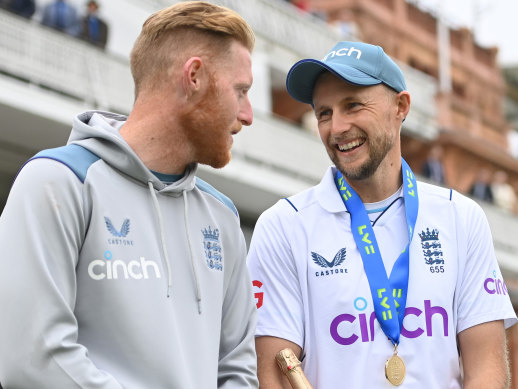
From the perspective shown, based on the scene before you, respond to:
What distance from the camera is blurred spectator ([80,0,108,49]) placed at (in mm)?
15859

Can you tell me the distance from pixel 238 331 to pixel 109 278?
26.8 inches

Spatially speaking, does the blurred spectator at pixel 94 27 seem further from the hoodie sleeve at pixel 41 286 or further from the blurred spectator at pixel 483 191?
the hoodie sleeve at pixel 41 286

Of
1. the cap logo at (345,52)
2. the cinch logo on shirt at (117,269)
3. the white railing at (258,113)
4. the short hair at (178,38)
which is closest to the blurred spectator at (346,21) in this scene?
the white railing at (258,113)

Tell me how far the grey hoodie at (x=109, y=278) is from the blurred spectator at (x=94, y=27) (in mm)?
12209

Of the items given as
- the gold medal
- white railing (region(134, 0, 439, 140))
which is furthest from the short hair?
white railing (region(134, 0, 439, 140))

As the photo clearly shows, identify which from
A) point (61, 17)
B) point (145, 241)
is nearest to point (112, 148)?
point (145, 241)

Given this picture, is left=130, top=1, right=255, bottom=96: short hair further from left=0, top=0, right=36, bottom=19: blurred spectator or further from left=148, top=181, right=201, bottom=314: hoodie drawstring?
left=0, top=0, right=36, bottom=19: blurred spectator

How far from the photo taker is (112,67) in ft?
52.4

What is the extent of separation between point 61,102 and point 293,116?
Answer: 37.4ft

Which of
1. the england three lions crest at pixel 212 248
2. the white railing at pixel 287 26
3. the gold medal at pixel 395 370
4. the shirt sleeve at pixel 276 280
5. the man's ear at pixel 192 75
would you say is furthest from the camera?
the white railing at pixel 287 26

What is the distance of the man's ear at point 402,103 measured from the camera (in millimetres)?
4586

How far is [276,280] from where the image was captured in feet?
14.7

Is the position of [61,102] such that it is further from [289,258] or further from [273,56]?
[289,258]

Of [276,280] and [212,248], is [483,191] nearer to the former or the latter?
[276,280]
